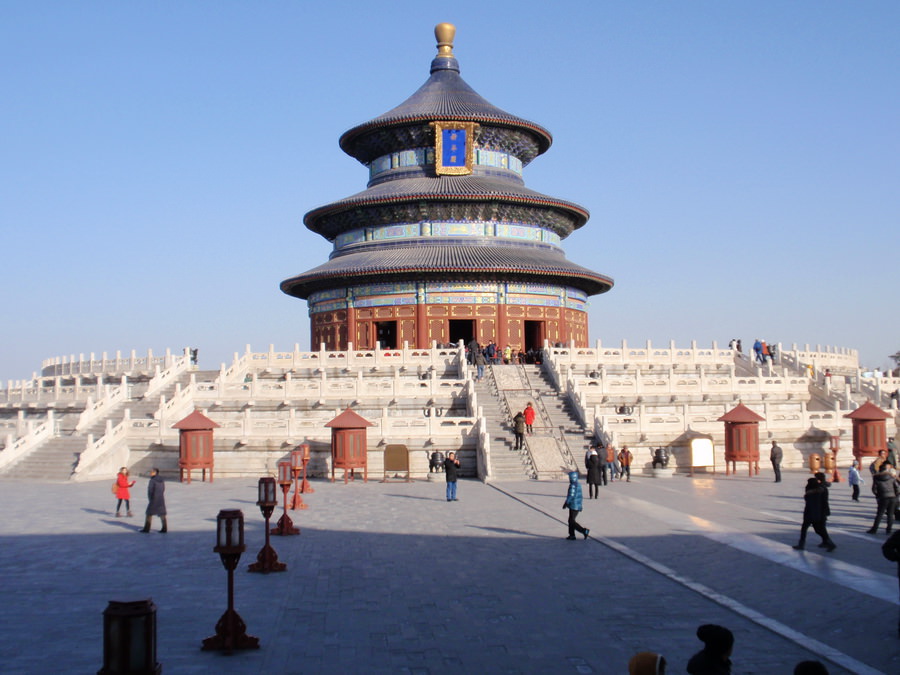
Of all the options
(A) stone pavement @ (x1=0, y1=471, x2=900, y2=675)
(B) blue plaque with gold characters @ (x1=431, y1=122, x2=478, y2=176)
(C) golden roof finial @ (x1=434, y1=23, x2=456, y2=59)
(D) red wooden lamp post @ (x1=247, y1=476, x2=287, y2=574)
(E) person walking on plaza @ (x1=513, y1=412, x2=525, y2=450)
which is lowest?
(A) stone pavement @ (x1=0, y1=471, x2=900, y2=675)

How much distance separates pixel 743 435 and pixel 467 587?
17428 mm

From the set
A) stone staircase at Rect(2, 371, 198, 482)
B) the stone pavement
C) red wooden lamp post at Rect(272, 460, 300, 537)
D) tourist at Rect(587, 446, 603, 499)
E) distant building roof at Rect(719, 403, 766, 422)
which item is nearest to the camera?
the stone pavement

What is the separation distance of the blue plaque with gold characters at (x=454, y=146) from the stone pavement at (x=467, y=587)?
30.9 meters

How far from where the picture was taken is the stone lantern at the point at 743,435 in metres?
28.1

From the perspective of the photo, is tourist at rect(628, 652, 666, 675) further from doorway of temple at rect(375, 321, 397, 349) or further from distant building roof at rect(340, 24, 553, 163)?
distant building roof at rect(340, 24, 553, 163)

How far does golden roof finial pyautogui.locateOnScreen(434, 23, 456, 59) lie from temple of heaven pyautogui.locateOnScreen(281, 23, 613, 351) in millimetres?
5386

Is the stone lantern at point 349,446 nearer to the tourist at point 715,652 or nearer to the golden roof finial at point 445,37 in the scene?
the tourist at point 715,652

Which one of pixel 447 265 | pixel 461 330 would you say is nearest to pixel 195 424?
pixel 447 265

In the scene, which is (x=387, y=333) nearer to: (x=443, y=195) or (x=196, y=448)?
(x=443, y=195)

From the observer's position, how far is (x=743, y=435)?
28.2m

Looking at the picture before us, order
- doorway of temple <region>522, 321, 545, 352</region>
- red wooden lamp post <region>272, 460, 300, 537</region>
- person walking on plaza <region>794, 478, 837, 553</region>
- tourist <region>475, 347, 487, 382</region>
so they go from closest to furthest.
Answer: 1. person walking on plaza <region>794, 478, 837, 553</region>
2. red wooden lamp post <region>272, 460, 300, 537</region>
3. tourist <region>475, 347, 487, 382</region>
4. doorway of temple <region>522, 321, 545, 352</region>

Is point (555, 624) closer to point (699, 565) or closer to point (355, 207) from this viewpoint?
point (699, 565)

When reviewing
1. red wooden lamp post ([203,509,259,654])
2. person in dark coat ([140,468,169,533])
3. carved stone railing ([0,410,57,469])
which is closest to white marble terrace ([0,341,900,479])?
carved stone railing ([0,410,57,469])

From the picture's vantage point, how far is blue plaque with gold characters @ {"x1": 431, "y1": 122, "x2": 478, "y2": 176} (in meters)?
50.4
